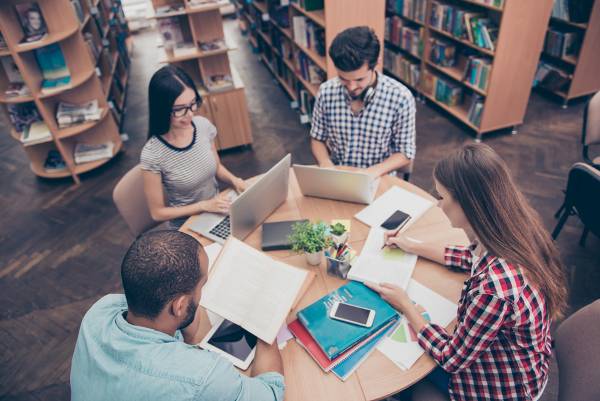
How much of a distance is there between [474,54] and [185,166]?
3.46 m

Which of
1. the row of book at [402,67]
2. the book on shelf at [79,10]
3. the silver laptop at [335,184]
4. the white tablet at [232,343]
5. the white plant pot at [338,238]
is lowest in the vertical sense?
the row of book at [402,67]

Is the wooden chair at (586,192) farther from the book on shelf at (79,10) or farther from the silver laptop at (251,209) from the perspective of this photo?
the book on shelf at (79,10)

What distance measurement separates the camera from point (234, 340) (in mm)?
1428

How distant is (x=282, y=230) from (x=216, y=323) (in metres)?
0.56

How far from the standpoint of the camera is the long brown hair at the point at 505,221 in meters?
1.23

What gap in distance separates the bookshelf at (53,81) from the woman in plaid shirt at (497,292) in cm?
360

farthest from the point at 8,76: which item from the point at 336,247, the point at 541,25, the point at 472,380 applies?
the point at 541,25

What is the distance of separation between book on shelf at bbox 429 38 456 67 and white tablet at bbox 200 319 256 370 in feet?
13.0

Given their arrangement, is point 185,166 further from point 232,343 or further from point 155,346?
point 155,346

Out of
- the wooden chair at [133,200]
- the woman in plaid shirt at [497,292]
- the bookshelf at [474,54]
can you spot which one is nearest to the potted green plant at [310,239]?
the woman in plaid shirt at [497,292]

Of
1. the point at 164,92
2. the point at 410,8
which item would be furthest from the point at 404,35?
the point at 164,92

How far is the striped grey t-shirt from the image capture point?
2.04 m

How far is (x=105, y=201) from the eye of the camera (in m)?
3.81

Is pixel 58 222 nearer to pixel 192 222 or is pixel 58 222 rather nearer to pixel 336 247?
pixel 192 222
